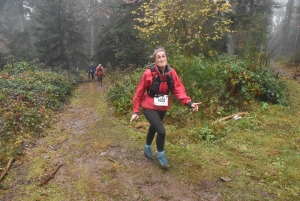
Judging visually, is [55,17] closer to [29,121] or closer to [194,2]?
[194,2]

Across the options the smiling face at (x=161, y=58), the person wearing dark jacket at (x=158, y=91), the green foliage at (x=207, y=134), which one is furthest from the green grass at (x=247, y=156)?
the smiling face at (x=161, y=58)

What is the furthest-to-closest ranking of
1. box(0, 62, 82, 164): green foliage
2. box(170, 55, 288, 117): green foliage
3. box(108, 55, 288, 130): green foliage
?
box(170, 55, 288, 117): green foliage
box(108, 55, 288, 130): green foliage
box(0, 62, 82, 164): green foliage

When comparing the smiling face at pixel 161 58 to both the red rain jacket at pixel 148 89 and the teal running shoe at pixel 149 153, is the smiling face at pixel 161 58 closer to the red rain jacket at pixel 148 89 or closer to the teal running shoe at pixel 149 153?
the red rain jacket at pixel 148 89

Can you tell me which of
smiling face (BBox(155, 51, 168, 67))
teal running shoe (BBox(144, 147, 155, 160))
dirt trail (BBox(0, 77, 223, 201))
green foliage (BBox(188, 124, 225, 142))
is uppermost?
smiling face (BBox(155, 51, 168, 67))

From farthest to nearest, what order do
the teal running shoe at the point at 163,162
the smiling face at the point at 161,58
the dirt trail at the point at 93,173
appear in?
the teal running shoe at the point at 163,162
the smiling face at the point at 161,58
the dirt trail at the point at 93,173

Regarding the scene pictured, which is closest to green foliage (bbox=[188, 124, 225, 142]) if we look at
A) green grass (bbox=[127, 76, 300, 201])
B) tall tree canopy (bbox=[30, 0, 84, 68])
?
green grass (bbox=[127, 76, 300, 201])

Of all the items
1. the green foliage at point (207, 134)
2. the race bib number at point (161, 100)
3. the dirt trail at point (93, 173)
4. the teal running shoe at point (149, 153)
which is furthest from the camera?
the green foliage at point (207, 134)

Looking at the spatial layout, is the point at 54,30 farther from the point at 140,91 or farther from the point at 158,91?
the point at 158,91

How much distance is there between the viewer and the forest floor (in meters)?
3.55

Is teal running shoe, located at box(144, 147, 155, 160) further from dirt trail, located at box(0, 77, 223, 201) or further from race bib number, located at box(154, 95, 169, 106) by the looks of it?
race bib number, located at box(154, 95, 169, 106)

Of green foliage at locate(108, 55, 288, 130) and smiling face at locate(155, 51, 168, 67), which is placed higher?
smiling face at locate(155, 51, 168, 67)

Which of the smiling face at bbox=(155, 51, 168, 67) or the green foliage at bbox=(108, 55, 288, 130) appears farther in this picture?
the green foliage at bbox=(108, 55, 288, 130)

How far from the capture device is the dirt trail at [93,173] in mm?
3555

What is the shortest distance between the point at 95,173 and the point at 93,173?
0.04 meters
